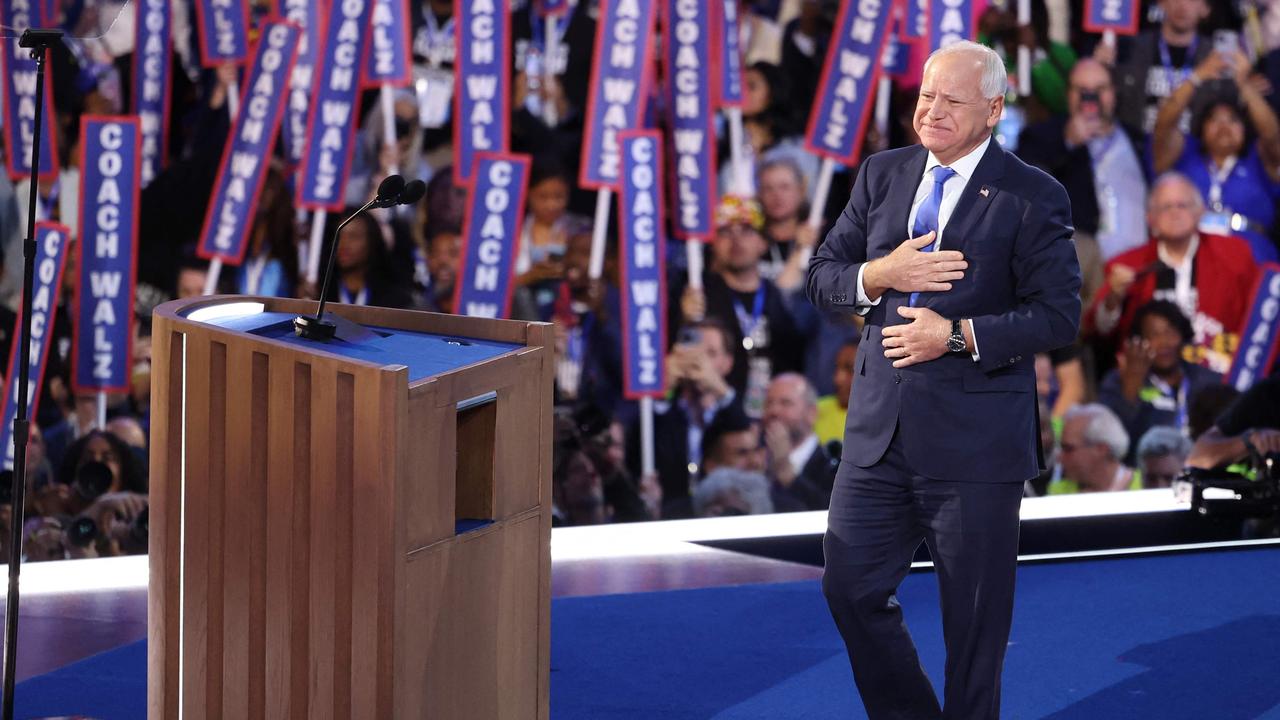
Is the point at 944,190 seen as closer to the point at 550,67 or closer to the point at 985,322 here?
the point at 985,322

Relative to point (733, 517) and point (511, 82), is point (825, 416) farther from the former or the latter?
point (511, 82)

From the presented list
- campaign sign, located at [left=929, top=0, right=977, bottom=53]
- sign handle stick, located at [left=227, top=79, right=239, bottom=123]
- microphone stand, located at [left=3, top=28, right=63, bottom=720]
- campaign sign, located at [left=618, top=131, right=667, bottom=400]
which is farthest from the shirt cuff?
campaign sign, located at [left=929, top=0, right=977, bottom=53]

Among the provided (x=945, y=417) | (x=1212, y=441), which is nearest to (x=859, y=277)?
(x=945, y=417)

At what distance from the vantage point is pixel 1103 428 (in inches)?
225

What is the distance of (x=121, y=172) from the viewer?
15.7 ft

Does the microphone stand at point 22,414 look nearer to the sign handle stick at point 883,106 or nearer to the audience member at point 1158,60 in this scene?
the sign handle stick at point 883,106

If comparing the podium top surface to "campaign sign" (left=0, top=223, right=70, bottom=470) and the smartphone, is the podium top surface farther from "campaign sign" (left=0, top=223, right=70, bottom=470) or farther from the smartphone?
the smartphone

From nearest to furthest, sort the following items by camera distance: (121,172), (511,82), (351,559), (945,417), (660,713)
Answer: (351,559), (945,417), (660,713), (121,172), (511,82)

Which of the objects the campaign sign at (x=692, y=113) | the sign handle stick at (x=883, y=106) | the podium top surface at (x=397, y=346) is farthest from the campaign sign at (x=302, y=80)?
the podium top surface at (x=397, y=346)

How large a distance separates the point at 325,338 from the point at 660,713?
4.51ft

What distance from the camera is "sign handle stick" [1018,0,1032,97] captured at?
557 cm

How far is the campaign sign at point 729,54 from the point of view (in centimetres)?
531

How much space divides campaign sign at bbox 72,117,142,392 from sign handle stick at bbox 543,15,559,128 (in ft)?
4.51

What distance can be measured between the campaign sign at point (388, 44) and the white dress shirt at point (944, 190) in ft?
8.82
